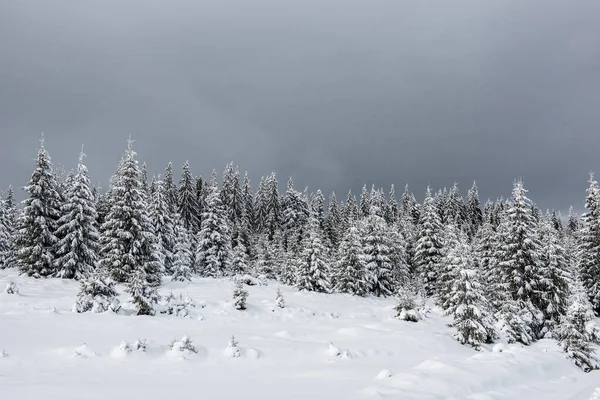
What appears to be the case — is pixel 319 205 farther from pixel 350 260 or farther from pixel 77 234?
pixel 77 234

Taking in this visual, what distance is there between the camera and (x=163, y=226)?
34.7m

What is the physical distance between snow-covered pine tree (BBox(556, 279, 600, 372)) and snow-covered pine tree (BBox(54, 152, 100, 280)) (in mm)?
29978

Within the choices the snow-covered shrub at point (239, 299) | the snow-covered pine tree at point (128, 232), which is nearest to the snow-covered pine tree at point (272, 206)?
the snow-covered pine tree at point (128, 232)

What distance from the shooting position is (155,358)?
1135cm

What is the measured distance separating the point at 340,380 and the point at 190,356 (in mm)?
4943

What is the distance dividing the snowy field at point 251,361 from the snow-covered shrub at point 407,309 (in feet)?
5.85

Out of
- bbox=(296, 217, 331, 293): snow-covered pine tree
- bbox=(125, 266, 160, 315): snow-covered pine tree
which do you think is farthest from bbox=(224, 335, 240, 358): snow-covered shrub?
bbox=(296, 217, 331, 293): snow-covered pine tree

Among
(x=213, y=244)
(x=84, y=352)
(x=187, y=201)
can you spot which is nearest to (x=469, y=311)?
(x=84, y=352)

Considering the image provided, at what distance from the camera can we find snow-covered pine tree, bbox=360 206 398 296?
1383 inches

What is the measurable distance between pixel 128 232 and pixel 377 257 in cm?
2238

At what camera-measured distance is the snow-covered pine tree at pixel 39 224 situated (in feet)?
86.3

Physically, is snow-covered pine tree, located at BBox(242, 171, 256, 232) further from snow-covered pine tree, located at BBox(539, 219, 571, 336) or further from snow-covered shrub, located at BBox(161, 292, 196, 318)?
snow-covered shrub, located at BBox(161, 292, 196, 318)

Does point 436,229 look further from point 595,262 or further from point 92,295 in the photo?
point 92,295

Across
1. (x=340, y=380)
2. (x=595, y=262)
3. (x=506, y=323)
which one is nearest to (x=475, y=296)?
(x=506, y=323)
